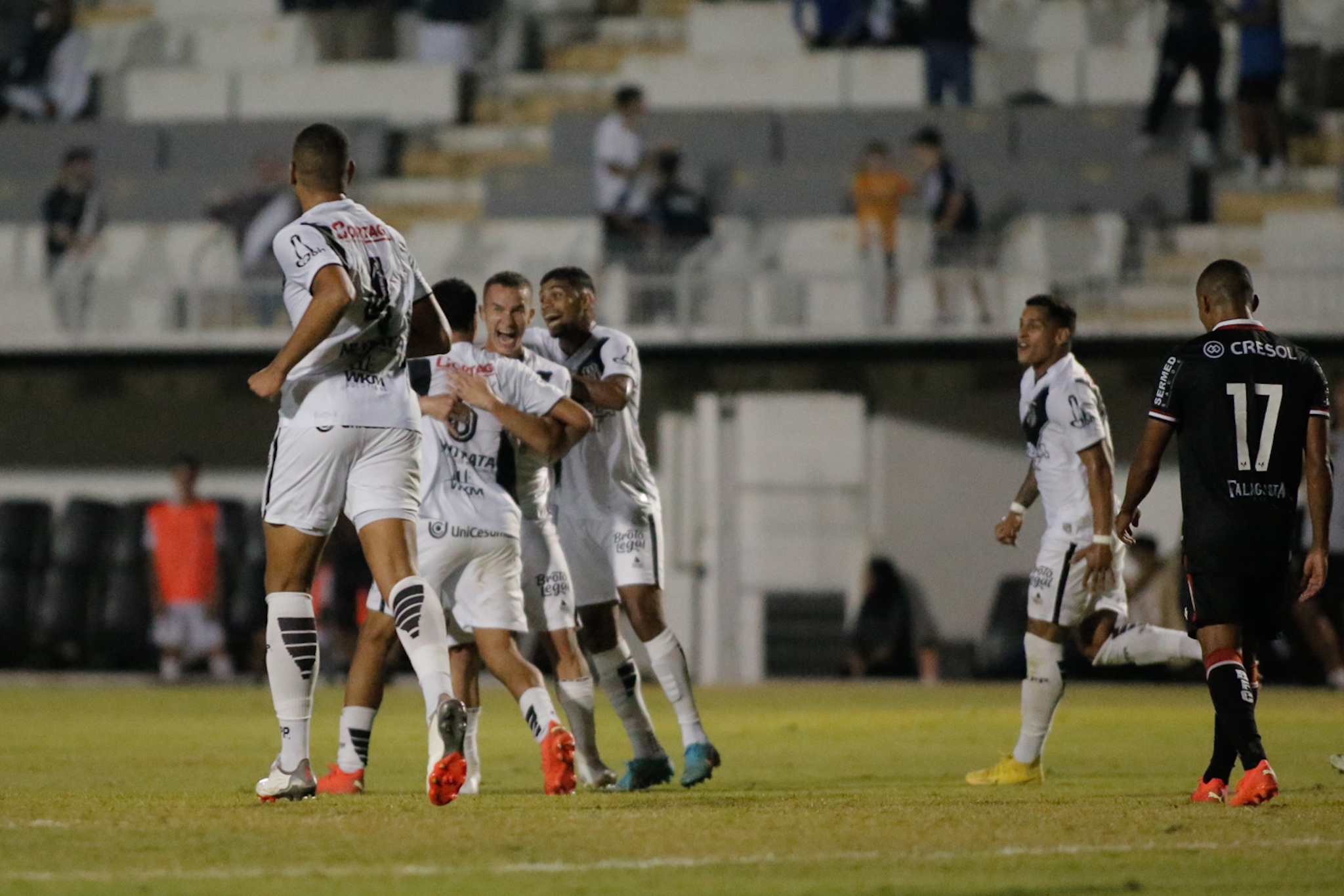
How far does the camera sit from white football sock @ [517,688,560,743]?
7254 millimetres

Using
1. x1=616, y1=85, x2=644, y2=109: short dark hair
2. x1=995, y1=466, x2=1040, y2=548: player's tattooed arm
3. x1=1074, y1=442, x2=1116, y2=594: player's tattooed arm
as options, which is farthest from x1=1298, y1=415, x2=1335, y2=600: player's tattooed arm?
x1=616, y1=85, x2=644, y2=109: short dark hair

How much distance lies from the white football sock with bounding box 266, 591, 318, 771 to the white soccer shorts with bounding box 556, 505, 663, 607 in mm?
1917

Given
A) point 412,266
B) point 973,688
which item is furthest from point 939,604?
point 412,266

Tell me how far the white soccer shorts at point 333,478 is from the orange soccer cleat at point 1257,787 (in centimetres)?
287

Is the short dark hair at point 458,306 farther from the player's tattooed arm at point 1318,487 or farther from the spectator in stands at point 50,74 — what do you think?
the spectator in stands at point 50,74

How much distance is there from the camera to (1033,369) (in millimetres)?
8891

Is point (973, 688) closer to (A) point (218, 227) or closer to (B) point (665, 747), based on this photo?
(B) point (665, 747)

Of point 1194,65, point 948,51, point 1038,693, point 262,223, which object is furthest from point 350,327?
point 948,51

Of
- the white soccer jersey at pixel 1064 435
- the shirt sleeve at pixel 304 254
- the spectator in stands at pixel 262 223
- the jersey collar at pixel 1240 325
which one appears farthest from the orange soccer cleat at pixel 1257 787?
the spectator in stands at pixel 262 223

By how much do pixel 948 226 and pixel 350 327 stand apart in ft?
41.0

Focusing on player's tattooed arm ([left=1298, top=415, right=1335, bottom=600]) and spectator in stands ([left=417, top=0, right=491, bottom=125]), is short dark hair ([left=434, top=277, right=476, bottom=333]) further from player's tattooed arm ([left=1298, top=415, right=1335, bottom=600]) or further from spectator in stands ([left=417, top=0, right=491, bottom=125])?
spectator in stands ([left=417, top=0, right=491, bottom=125])

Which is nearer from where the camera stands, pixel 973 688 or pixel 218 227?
pixel 973 688

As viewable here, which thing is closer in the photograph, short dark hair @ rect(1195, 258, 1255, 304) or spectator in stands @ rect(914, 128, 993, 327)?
short dark hair @ rect(1195, 258, 1255, 304)

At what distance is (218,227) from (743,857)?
1577 centimetres
